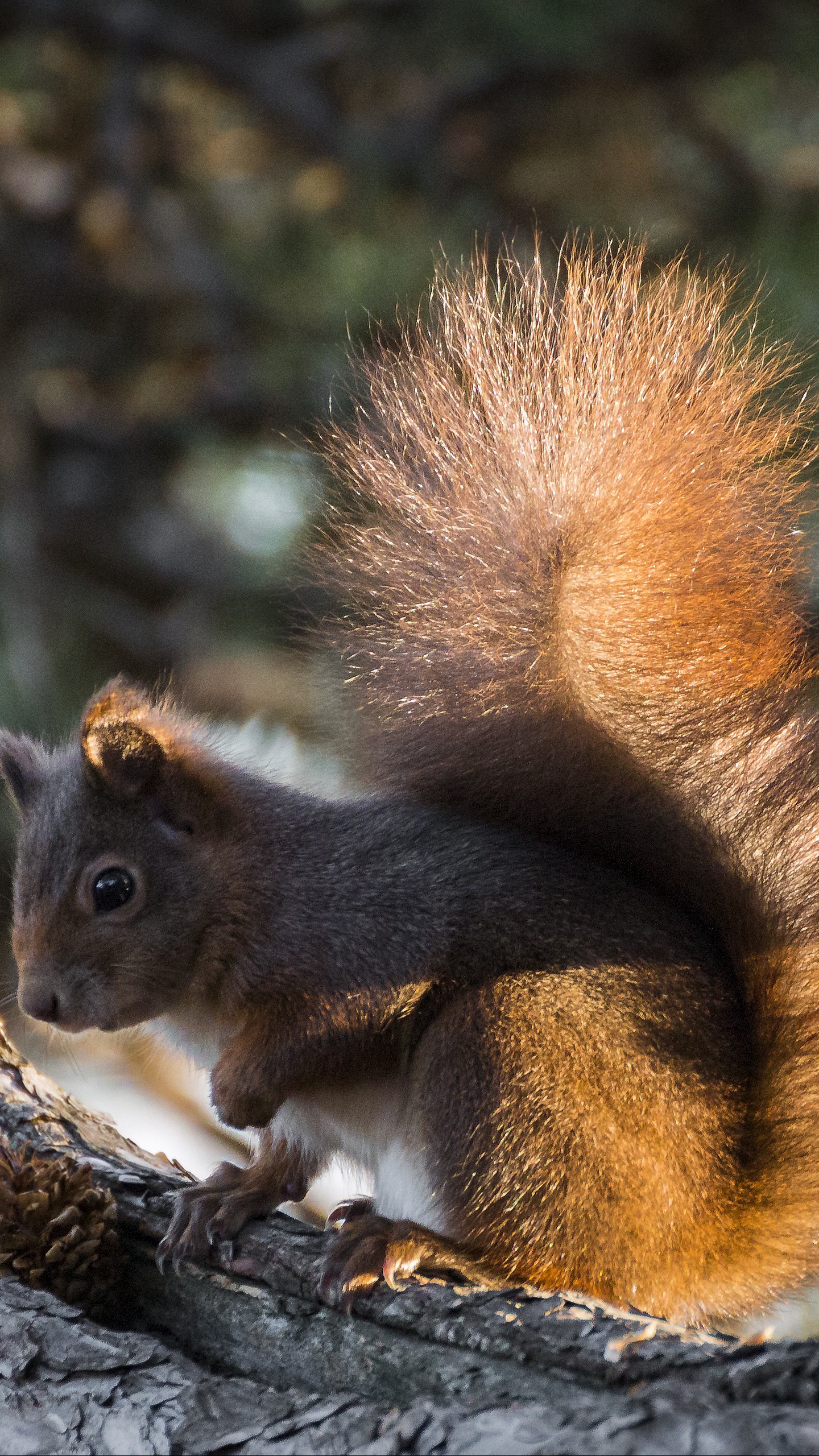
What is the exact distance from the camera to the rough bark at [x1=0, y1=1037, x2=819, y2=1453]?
65 centimetres

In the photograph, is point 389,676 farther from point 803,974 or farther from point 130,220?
point 130,220

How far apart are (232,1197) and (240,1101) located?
3.1 inches

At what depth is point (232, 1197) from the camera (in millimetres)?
1032

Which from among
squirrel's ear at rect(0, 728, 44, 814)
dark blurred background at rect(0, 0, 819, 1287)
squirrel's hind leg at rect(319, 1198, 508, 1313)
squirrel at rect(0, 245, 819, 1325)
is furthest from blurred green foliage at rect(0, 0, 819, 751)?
squirrel's hind leg at rect(319, 1198, 508, 1313)

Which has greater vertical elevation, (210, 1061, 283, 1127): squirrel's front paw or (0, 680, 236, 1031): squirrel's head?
(0, 680, 236, 1031): squirrel's head

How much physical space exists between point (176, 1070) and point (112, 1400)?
3.05ft

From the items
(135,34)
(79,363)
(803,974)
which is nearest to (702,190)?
(135,34)

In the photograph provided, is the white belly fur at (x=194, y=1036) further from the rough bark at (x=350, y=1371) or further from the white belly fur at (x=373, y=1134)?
the rough bark at (x=350, y=1371)

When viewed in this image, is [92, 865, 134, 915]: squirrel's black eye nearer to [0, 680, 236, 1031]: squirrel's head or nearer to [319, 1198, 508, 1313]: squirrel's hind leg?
[0, 680, 236, 1031]: squirrel's head

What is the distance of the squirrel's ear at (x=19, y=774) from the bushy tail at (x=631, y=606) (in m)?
0.36

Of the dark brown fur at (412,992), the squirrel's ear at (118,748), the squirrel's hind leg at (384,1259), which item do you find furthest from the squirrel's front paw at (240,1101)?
the squirrel's ear at (118,748)

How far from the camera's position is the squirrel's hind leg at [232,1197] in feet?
3.21

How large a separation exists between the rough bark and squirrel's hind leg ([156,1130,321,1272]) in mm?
14

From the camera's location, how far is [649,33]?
1.84m
